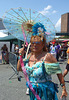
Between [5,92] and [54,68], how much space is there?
2.81 meters

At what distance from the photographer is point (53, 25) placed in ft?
8.46

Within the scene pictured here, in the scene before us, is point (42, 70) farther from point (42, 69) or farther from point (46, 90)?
point (46, 90)

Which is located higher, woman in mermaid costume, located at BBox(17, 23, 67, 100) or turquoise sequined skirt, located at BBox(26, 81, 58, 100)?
woman in mermaid costume, located at BBox(17, 23, 67, 100)

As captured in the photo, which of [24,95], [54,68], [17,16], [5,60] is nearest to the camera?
[54,68]

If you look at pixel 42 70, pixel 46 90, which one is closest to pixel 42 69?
pixel 42 70

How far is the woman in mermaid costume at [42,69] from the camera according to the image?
1971mm

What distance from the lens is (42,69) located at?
196 centimetres

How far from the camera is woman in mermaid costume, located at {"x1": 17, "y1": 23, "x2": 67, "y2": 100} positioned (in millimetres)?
1971

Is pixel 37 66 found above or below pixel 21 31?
below

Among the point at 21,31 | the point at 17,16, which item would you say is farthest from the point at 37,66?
the point at 17,16

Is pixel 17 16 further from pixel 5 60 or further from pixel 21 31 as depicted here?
pixel 5 60

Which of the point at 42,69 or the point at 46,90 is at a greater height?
the point at 42,69

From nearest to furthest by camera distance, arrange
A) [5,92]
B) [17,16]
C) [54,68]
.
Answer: [54,68], [17,16], [5,92]

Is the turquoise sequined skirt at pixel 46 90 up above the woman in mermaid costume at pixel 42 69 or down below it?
below
